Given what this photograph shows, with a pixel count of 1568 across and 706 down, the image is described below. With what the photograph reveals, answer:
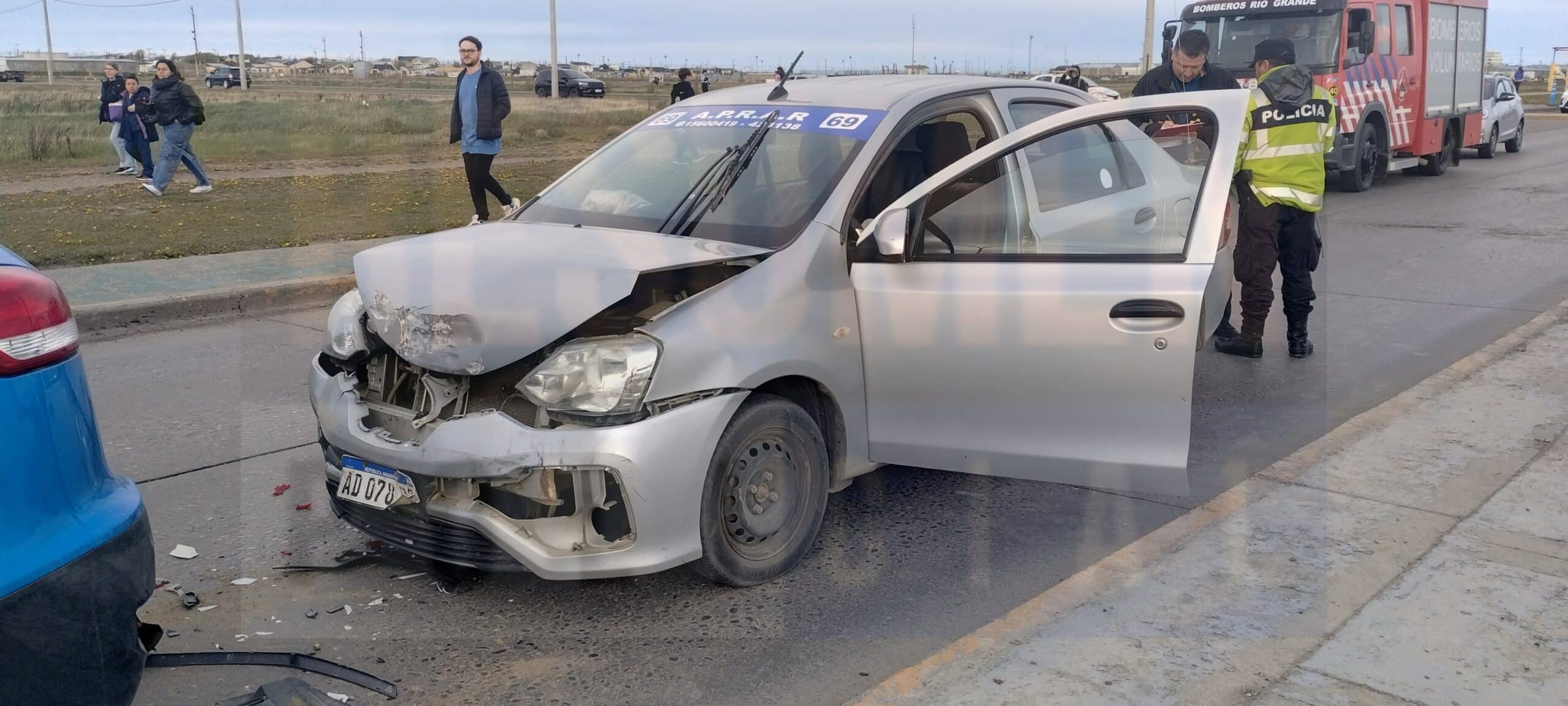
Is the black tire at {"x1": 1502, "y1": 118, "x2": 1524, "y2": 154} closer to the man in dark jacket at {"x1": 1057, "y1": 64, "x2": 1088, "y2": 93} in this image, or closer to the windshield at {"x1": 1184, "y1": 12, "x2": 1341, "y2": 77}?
the man in dark jacket at {"x1": 1057, "y1": 64, "x2": 1088, "y2": 93}

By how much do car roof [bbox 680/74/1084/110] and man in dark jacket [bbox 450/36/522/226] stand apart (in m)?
5.97

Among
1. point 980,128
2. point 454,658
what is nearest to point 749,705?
point 454,658

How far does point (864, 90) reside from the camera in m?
4.98

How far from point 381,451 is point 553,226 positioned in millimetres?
1158

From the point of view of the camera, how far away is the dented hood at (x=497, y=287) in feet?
11.8

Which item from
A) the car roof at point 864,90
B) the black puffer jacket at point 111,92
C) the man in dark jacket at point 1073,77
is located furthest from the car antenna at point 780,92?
the man in dark jacket at point 1073,77

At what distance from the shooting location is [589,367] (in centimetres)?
359

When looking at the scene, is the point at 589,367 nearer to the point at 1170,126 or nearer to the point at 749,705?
the point at 749,705

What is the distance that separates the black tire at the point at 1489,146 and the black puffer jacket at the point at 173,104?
66.9 feet

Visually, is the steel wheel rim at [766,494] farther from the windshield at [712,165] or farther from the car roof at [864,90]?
the car roof at [864,90]

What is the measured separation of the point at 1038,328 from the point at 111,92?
56.8 feet

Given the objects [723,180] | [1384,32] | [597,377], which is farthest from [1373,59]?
[597,377]

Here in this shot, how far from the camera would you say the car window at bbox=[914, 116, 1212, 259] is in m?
4.26

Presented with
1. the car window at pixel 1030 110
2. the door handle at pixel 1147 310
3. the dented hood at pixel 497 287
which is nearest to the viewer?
the dented hood at pixel 497 287
